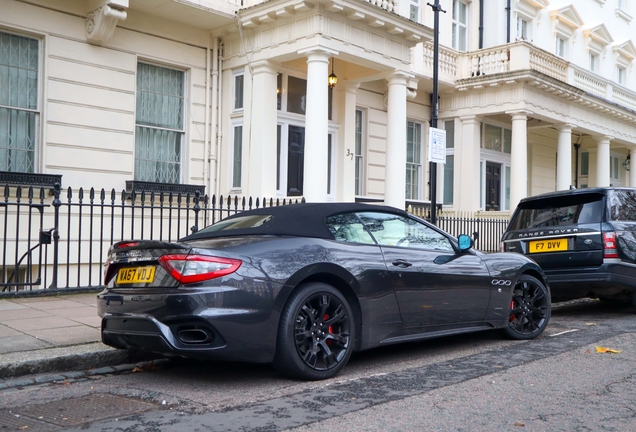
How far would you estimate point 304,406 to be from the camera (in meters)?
4.59

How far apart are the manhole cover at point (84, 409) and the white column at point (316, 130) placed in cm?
820

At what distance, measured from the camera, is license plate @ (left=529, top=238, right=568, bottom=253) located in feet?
30.1

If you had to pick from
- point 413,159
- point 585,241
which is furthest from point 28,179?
point 413,159

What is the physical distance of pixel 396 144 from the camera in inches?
567

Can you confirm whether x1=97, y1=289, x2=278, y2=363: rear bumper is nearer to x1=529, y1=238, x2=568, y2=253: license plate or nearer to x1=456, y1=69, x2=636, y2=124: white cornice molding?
x1=529, y1=238, x2=568, y2=253: license plate

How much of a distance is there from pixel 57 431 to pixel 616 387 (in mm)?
4095

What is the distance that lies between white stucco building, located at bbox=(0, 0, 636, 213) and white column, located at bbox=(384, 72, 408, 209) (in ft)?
0.11

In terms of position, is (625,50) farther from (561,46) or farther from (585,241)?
(585,241)

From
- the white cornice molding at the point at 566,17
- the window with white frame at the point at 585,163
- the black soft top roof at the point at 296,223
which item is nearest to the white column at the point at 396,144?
the black soft top roof at the point at 296,223

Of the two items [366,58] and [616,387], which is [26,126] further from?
[616,387]

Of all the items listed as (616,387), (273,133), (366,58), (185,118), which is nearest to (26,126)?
(185,118)

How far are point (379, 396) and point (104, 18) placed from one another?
9.44 meters

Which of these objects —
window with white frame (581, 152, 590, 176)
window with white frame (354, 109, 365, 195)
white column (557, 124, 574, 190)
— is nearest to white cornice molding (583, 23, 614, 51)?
window with white frame (581, 152, 590, 176)

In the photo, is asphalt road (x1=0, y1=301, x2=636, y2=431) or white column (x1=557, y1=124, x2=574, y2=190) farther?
white column (x1=557, y1=124, x2=574, y2=190)
